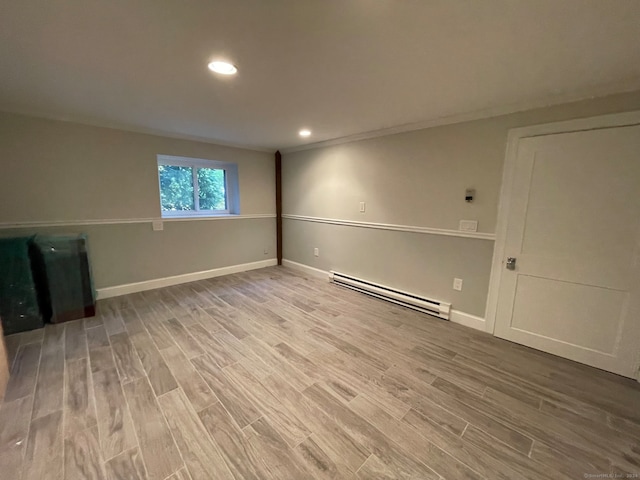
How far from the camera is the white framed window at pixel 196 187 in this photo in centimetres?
384

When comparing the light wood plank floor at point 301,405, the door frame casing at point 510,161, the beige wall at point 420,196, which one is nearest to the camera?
the light wood plank floor at point 301,405

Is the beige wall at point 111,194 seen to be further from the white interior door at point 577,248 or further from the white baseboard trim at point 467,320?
the white interior door at point 577,248

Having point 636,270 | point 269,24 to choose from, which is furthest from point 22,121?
point 636,270

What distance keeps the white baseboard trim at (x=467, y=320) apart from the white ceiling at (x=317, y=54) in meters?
2.06

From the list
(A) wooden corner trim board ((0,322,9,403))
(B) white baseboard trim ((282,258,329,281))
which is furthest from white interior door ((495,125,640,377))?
(A) wooden corner trim board ((0,322,9,403))

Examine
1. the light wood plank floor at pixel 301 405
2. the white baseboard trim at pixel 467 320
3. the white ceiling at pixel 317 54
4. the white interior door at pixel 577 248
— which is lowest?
the light wood plank floor at pixel 301 405

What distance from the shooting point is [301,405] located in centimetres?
165

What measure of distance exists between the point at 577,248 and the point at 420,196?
1417mm

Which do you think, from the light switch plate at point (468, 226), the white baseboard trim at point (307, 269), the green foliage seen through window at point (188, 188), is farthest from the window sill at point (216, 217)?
the light switch plate at point (468, 226)

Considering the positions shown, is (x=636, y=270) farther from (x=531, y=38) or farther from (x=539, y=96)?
(x=531, y=38)

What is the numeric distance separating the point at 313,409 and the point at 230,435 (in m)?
0.51

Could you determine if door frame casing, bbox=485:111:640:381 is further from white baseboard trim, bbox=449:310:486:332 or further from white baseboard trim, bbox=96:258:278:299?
white baseboard trim, bbox=96:258:278:299

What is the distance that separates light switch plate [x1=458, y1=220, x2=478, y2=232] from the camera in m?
2.58

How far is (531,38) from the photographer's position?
133 cm
